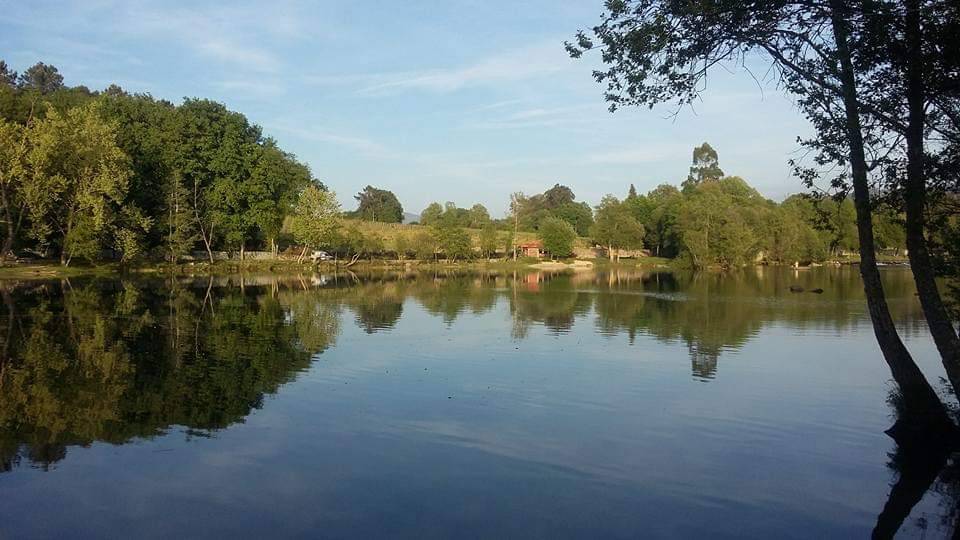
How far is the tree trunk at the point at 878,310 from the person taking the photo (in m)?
12.0

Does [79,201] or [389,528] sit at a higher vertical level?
[79,201]

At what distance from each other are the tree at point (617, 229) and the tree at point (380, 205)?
58.7 m

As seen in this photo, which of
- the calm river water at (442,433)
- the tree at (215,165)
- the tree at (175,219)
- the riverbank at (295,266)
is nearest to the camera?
the calm river water at (442,433)

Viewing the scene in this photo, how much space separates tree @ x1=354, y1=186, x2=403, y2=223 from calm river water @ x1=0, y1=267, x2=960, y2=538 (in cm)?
13273

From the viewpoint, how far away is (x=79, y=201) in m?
53.4

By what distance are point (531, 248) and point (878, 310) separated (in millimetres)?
103108

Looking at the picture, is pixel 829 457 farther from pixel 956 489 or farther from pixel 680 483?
pixel 680 483

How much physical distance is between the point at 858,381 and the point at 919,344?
833 centimetres

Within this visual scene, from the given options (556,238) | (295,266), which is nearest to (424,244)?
(295,266)

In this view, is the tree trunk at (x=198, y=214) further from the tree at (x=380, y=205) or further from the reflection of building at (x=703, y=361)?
the tree at (x=380, y=205)

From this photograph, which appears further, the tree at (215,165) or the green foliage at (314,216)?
the green foliage at (314,216)

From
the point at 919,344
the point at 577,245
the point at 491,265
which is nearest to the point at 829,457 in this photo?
the point at 919,344

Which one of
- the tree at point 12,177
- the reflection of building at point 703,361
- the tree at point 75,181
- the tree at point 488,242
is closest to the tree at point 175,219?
the tree at point 75,181

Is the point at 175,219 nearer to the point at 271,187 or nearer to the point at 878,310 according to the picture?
the point at 271,187
